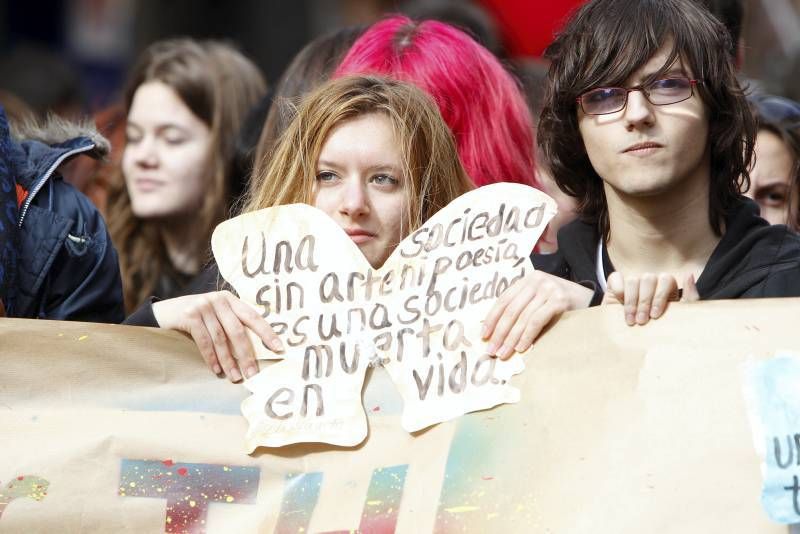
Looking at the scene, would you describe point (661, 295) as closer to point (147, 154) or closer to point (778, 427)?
point (778, 427)

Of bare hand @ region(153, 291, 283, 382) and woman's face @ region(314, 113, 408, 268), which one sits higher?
woman's face @ region(314, 113, 408, 268)

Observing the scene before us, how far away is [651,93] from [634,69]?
57 mm

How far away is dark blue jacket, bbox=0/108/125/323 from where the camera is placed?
Result: 2668 mm

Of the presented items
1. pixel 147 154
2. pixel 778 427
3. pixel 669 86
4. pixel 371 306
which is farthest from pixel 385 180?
pixel 147 154

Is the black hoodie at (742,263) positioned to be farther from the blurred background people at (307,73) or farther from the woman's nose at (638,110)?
the blurred background people at (307,73)

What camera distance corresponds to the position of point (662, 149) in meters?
2.56

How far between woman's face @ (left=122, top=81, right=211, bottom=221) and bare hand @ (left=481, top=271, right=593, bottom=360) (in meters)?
1.97

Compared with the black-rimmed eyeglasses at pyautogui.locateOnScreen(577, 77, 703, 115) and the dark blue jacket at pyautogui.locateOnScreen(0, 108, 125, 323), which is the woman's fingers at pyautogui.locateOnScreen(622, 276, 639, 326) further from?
the dark blue jacket at pyautogui.locateOnScreen(0, 108, 125, 323)

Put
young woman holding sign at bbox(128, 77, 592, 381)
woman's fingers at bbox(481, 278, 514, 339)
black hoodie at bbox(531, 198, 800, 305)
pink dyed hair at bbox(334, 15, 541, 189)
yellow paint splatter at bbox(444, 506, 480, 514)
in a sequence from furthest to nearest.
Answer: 1. pink dyed hair at bbox(334, 15, 541, 189)
2. young woman holding sign at bbox(128, 77, 592, 381)
3. black hoodie at bbox(531, 198, 800, 305)
4. woman's fingers at bbox(481, 278, 514, 339)
5. yellow paint splatter at bbox(444, 506, 480, 514)

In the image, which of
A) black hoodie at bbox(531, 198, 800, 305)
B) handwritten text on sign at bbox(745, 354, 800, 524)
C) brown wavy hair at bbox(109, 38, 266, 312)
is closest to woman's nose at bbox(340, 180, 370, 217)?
black hoodie at bbox(531, 198, 800, 305)

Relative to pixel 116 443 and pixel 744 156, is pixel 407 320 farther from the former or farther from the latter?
pixel 744 156

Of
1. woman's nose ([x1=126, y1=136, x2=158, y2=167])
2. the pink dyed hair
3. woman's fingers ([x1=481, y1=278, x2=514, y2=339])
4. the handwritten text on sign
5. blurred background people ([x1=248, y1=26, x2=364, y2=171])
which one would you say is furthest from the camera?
woman's nose ([x1=126, y1=136, x2=158, y2=167])

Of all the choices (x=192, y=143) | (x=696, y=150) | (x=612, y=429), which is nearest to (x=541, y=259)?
(x=696, y=150)

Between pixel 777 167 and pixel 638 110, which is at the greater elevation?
pixel 638 110
